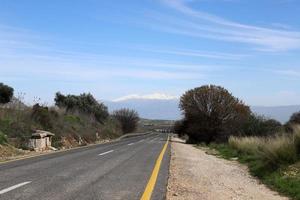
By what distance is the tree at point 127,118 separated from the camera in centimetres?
11106

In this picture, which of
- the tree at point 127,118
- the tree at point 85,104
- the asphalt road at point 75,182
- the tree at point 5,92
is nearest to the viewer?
the asphalt road at point 75,182

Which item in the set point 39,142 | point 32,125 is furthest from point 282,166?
point 32,125

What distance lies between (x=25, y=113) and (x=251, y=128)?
64.8 ft

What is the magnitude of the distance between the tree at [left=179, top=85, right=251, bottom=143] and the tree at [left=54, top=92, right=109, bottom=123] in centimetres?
1542

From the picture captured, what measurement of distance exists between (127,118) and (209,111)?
4993cm

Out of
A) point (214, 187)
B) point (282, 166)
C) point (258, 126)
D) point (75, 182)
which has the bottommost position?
point (214, 187)

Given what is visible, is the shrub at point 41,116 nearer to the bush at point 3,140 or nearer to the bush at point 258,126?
the bush at point 3,140

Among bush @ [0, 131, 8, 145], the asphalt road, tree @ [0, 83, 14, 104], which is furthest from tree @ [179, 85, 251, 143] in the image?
the asphalt road

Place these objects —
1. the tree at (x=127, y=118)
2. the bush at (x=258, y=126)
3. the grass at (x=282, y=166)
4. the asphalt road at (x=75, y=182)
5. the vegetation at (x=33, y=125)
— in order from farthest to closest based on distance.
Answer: the tree at (x=127, y=118) < the bush at (x=258, y=126) < the vegetation at (x=33, y=125) < the grass at (x=282, y=166) < the asphalt road at (x=75, y=182)

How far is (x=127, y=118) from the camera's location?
11438 centimetres

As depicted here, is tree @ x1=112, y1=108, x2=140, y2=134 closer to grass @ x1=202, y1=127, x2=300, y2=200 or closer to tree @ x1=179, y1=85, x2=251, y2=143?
tree @ x1=179, y1=85, x2=251, y2=143

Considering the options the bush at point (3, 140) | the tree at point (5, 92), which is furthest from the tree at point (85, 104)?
the bush at point (3, 140)

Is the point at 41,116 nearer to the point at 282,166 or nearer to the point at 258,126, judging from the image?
the point at 258,126

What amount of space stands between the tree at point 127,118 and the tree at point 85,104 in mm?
26877
